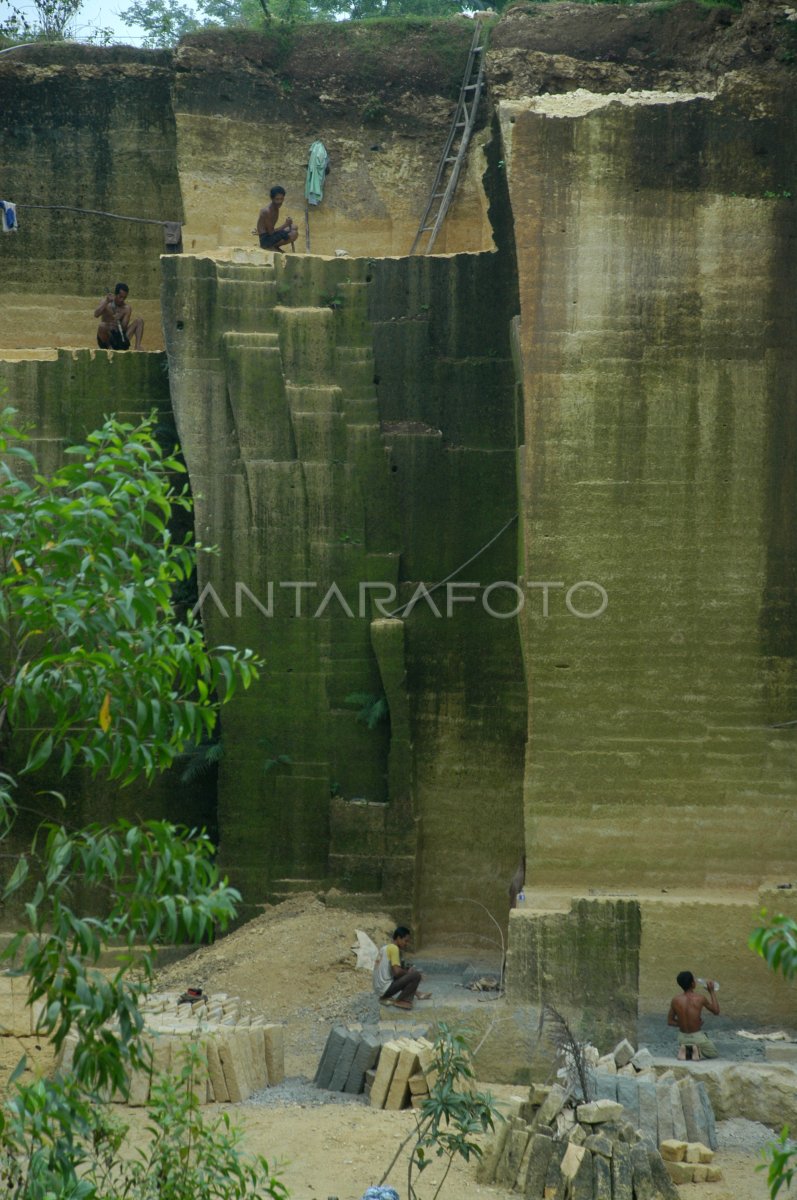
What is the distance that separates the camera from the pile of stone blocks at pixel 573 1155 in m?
9.29

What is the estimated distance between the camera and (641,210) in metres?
12.4

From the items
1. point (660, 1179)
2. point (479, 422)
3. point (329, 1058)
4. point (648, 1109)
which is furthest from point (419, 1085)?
point (479, 422)

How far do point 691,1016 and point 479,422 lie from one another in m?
5.46

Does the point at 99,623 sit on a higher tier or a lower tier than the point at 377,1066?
higher

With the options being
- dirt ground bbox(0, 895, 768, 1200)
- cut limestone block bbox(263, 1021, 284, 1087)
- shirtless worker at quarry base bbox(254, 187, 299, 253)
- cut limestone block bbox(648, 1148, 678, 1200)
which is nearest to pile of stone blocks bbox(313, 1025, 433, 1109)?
dirt ground bbox(0, 895, 768, 1200)

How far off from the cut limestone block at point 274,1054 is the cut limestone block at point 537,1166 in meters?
2.36

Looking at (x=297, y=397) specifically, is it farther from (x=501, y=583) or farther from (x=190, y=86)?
(x=190, y=86)

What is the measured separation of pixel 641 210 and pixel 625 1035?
238 inches

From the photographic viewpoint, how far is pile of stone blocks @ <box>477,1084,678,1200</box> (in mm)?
9289

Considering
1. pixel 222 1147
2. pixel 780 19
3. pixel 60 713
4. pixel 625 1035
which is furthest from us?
pixel 780 19

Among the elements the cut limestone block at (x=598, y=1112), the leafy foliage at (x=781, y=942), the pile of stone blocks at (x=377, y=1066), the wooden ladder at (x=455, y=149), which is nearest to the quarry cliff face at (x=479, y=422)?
the wooden ladder at (x=455, y=149)

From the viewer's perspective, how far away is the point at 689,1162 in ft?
32.6

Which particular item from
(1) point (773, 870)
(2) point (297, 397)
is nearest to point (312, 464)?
(2) point (297, 397)

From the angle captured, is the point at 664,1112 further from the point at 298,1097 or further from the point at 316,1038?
the point at 316,1038
